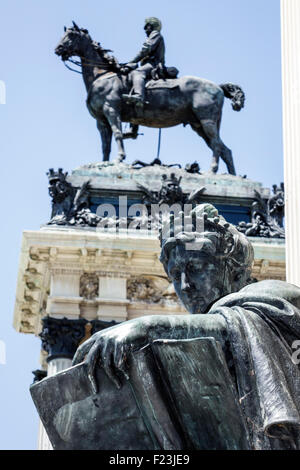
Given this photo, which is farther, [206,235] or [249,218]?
[249,218]

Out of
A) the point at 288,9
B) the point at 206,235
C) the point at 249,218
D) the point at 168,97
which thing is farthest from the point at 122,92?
the point at 206,235

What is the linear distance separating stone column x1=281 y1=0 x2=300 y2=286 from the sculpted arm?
2.28 meters

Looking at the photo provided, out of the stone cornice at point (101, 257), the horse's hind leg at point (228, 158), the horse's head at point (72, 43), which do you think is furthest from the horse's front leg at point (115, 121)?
the stone cornice at point (101, 257)

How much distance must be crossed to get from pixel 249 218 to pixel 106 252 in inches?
130

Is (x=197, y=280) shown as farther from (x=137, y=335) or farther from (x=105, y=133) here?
(x=105, y=133)

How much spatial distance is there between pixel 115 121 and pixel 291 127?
25.5 m

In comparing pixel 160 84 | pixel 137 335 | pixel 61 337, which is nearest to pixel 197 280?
pixel 137 335

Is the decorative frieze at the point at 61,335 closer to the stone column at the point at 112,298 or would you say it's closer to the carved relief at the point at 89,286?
the stone column at the point at 112,298

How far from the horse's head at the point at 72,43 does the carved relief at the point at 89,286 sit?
5.55m

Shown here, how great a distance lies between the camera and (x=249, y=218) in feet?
104

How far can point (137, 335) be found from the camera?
4977 mm
